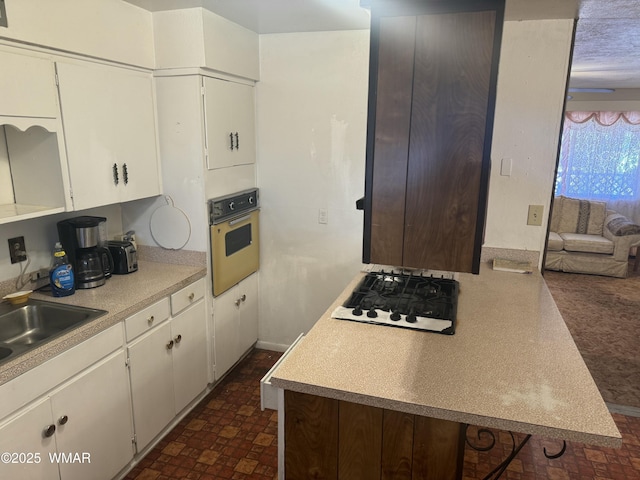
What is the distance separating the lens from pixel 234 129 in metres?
2.93

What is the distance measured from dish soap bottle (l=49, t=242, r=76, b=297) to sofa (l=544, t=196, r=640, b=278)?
16.4 ft

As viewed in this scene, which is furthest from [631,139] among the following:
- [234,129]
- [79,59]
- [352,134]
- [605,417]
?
[79,59]

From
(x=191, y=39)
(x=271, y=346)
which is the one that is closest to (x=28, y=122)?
(x=191, y=39)

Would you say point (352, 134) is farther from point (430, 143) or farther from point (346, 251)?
point (430, 143)

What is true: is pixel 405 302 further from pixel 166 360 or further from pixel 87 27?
pixel 87 27

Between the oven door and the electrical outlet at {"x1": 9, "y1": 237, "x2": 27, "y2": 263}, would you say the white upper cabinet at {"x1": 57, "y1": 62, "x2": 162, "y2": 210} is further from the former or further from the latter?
the oven door

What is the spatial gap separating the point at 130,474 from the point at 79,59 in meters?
2.02

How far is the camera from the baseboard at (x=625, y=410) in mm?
2791

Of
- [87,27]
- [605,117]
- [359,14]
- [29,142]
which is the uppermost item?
[359,14]

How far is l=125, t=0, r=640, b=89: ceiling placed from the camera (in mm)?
2154

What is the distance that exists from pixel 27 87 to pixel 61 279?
0.87m

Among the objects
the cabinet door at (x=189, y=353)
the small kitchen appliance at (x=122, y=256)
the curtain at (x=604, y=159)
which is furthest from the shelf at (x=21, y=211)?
the curtain at (x=604, y=159)

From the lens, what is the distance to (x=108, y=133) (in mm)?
2301

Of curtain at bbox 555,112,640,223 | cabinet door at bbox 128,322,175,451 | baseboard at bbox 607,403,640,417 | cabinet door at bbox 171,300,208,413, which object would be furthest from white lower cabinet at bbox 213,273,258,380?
curtain at bbox 555,112,640,223
